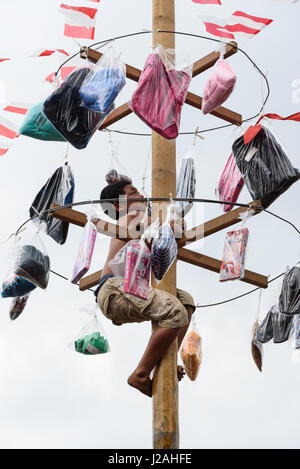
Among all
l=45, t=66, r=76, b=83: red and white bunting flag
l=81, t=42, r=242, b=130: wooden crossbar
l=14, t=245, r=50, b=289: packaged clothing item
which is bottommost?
l=14, t=245, r=50, b=289: packaged clothing item

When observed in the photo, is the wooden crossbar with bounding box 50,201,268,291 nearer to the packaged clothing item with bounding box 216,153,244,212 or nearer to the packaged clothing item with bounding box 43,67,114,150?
the packaged clothing item with bounding box 216,153,244,212

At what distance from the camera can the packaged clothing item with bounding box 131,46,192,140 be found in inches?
191

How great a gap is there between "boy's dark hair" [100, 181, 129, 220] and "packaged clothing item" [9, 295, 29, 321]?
3.20ft

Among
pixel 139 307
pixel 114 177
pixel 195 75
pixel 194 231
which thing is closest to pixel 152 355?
pixel 139 307

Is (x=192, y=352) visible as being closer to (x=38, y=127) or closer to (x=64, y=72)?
(x=38, y=127)

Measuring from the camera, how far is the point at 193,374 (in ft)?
20.4

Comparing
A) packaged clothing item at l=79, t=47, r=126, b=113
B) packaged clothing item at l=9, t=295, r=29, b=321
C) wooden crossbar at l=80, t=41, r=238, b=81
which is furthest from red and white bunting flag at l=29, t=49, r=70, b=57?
packaged clothing item at l=9, t=295, r=29, b=321

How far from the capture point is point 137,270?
15.4 ft

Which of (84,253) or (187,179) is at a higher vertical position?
(187,179)

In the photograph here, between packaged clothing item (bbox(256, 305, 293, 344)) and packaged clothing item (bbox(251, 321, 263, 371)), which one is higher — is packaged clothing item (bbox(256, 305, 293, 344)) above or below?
above

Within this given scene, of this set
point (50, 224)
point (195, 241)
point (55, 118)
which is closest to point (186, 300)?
point (195, 241)

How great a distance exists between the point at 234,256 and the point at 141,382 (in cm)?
101

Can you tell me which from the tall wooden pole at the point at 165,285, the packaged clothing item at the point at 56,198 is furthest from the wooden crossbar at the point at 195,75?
the packaged clothing item at the point at 56,198
